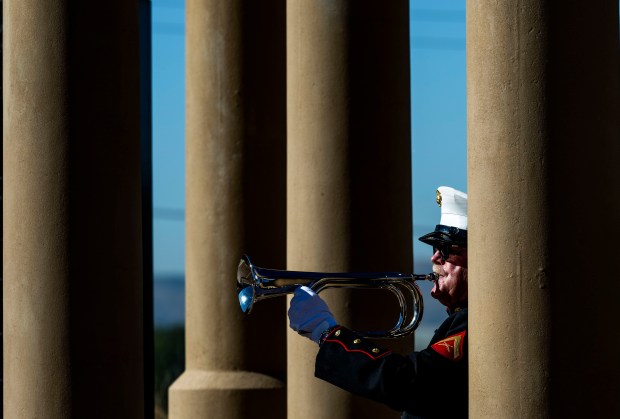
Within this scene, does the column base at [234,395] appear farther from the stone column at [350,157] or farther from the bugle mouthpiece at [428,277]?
the bugle mouthpiece at [428,277]

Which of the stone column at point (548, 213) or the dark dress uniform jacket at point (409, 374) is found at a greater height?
the stone column at point (548, 213)

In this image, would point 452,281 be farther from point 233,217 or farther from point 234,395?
point 234,395

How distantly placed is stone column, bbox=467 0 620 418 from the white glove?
3.93 metres

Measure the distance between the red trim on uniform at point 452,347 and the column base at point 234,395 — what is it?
19220mm

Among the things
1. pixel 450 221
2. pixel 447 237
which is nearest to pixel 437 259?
pixel 447 237

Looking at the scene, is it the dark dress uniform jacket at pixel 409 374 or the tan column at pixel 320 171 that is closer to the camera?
the dark dress uniform jacket at pixel 409 374

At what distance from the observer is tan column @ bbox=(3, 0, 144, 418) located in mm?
26750

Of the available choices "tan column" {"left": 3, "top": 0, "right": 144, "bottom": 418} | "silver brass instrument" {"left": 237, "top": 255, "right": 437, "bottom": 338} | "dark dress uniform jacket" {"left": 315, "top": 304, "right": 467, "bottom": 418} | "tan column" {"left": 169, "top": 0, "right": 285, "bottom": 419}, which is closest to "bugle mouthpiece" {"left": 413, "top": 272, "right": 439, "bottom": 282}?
"silver brass instrument" {"left": 237, "top": 255, "right": 437, "bottom": 338}

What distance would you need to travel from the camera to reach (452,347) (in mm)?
22234

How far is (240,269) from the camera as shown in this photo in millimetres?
26609

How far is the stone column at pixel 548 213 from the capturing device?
63.7ft

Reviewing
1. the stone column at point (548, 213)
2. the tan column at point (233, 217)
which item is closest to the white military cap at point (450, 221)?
the stone column at point (548, 213)

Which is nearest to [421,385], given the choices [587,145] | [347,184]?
[587,145]

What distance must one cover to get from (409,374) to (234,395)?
19530 mm
